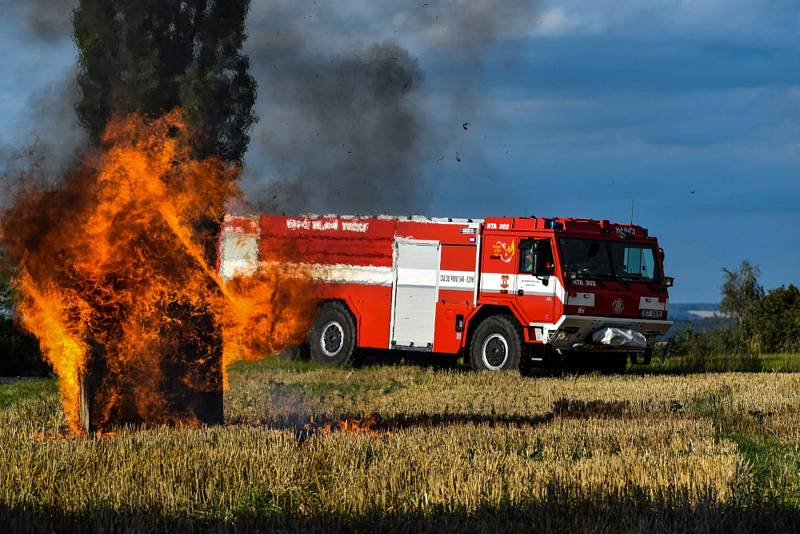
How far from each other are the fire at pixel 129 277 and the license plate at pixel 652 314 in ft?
40.3

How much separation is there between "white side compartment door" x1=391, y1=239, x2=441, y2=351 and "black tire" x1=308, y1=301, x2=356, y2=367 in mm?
960

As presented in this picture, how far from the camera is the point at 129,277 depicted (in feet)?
40.7

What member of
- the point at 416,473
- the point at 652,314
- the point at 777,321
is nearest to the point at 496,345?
the point at 652,314

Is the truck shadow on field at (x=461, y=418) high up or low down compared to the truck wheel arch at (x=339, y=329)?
down

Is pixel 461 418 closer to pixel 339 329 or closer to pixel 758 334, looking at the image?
pixel 339 329

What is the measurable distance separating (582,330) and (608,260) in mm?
1417

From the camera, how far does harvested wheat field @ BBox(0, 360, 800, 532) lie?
7969mm

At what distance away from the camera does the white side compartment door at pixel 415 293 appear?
24609 mm

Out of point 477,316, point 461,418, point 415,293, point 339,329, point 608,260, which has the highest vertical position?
point 608,260

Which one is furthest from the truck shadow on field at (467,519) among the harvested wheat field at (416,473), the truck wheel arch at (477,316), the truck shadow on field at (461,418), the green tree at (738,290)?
the green tree at (738,290)

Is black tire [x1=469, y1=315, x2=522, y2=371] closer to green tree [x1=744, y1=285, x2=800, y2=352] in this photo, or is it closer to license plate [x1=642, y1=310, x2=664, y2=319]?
license plate [x1=642, y1=310, x2=664, y2=319]

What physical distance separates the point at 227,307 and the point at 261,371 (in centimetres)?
1104

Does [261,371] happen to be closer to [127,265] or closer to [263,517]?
[127,265]

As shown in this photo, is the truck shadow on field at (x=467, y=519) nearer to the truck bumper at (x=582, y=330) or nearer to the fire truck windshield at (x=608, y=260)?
the truck bumper at (x=582, y=330)
